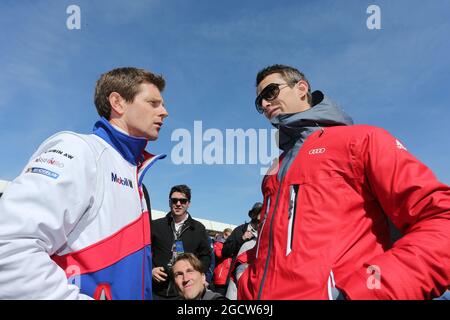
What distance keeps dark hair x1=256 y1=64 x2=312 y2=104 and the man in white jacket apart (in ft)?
2.57

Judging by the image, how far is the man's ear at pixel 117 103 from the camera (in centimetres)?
245

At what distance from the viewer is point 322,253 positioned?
65.2 inches

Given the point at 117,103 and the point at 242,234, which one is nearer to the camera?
the point at 117,103

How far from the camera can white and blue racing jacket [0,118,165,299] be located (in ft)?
4.72

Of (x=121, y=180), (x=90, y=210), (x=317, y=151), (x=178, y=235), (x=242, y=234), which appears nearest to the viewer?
(x=90, y=210)

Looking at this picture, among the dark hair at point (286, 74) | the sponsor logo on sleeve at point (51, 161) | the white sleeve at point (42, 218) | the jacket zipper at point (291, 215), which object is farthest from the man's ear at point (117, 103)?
the jacket zipper at point (291, 215)

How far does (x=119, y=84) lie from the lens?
8.20 feet

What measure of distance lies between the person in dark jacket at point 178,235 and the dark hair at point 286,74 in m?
2.98

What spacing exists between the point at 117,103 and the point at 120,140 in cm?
34

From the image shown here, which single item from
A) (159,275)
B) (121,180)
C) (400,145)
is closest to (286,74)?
(400,145)

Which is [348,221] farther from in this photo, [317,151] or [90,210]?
[90,210]
